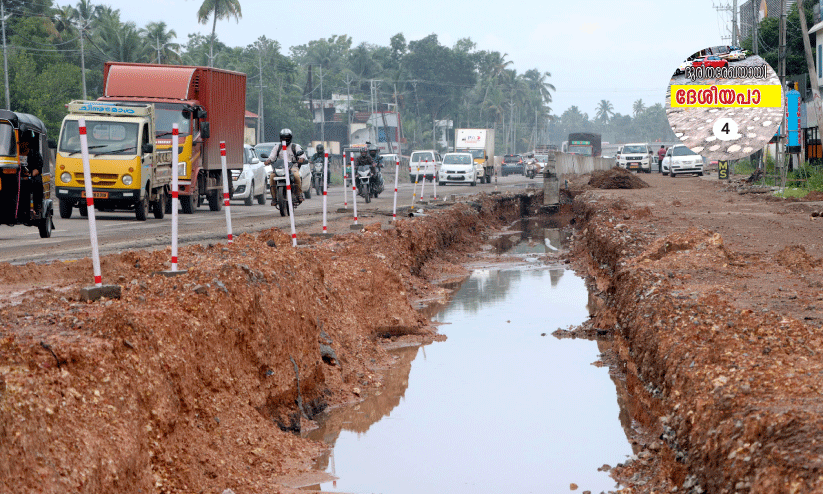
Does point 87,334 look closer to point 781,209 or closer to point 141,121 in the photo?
point 141,121

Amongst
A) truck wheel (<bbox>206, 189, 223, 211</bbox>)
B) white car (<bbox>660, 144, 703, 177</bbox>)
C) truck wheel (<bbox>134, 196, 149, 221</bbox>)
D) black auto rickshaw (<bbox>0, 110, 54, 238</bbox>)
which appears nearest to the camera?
black auto rickshaw (<bbox>0, 110, 54, 238</bbox>)

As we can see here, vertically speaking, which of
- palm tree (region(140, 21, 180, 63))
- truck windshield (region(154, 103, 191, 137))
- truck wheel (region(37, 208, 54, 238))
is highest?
palm tree (region(140, 21, 180, 63))

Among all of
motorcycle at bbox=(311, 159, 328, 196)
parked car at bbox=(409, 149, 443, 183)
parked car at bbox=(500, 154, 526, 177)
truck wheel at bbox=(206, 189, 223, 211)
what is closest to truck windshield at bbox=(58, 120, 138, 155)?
truck wheel at bbox=(206, 189, 223, 211)

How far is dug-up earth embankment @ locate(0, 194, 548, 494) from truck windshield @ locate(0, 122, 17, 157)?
5.46 meters

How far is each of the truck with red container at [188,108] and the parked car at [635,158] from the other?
1482 inches

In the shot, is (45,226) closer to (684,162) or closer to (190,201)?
(190,201)

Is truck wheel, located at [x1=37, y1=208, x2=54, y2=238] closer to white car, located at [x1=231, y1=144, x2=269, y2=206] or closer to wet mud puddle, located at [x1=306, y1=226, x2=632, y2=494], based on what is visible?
wet mud puddle, located at [x1=306, y1=226, x2=632, y2=494]

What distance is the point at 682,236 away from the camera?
1366cm

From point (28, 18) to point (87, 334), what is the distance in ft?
170

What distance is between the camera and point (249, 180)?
2728 cm

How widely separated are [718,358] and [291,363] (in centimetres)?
357

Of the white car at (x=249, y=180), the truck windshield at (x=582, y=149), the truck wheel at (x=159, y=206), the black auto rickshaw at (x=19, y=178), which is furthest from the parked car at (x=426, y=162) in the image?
the truck windshield at (x=582, y=149)

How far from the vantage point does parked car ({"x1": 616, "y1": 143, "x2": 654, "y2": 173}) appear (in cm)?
5785

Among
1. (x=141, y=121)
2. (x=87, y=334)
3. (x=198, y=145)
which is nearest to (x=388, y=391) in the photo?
(x=87, y=334)
